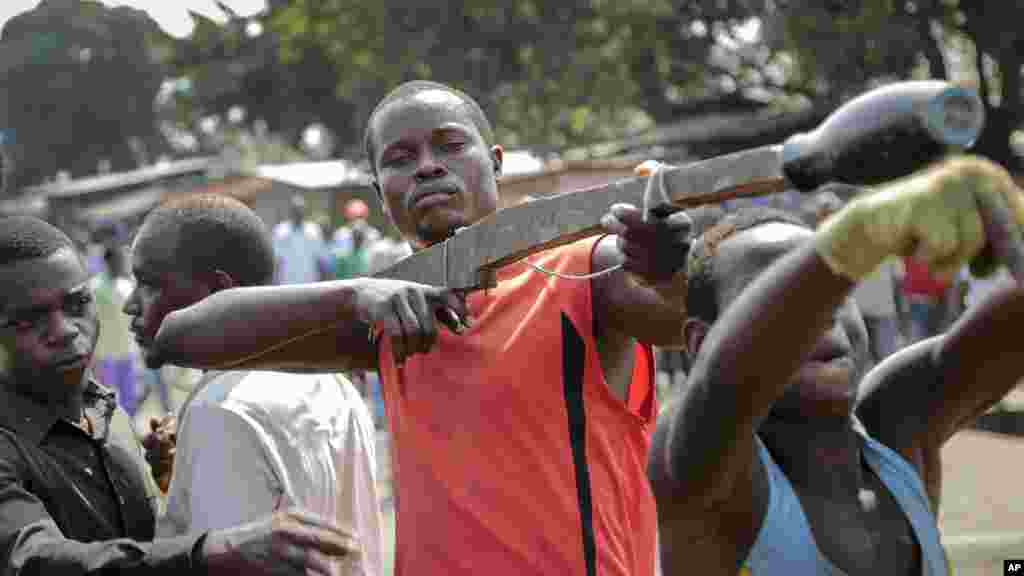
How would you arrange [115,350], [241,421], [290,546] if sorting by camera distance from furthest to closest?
[115,350] → [241,421] → [290,546]

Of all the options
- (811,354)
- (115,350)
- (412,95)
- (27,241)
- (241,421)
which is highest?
(412,95)

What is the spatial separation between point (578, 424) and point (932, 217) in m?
1.30

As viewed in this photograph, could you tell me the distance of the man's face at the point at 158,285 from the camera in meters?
3.54

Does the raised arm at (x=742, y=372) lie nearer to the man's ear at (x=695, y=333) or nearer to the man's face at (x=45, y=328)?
the man's ear at (x=695, y=333)

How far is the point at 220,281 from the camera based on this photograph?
3.58 m

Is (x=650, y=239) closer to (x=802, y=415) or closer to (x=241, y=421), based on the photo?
(x=802, y=415)

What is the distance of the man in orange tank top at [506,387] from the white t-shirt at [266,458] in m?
0.11

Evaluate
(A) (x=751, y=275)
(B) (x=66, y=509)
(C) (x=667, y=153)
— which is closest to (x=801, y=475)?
(A) (x=751, y=275)

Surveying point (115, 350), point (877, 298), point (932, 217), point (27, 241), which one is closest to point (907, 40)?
point (877, 298)

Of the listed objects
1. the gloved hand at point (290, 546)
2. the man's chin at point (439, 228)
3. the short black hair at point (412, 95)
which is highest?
the short black hair at point (412, 95)

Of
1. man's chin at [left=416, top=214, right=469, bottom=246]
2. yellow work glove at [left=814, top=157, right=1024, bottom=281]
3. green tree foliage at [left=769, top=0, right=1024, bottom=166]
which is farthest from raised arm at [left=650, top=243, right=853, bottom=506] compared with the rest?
green tree foliage at [left=769, top=0, right=1024, bottom=166]

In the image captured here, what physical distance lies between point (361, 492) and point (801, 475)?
1.19 m

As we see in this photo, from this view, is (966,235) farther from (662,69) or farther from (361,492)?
(662,69)

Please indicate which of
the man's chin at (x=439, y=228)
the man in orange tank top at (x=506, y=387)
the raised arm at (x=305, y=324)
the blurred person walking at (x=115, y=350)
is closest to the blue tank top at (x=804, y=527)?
the man in orange tank top at (x=506, y=387)
